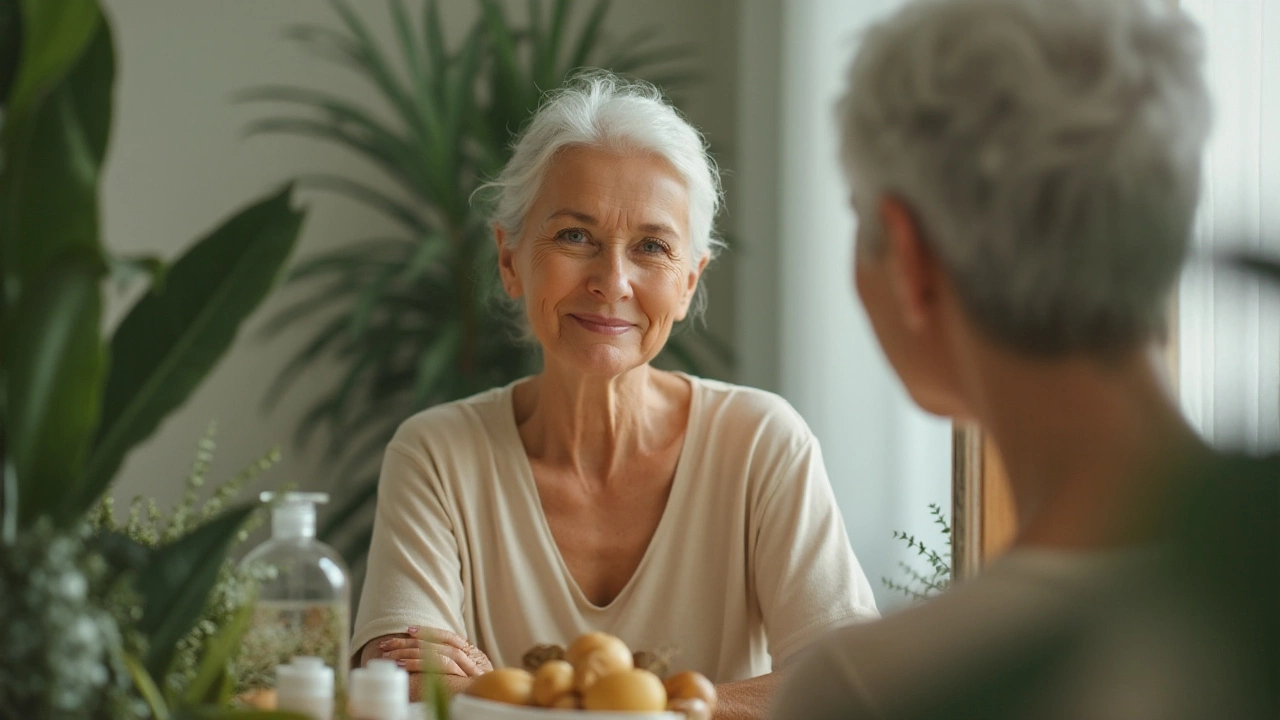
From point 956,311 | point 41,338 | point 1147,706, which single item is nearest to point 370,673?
point 41,338

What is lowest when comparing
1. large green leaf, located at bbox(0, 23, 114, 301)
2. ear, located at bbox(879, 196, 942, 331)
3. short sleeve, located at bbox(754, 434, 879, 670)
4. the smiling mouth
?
short sleeve, located at bbox(754, 434, 879, 670)

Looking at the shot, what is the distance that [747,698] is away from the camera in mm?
1683

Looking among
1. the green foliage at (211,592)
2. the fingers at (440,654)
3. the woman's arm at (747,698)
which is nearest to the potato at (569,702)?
the green foliage at (211,592)

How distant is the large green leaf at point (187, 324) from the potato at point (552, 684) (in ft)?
1.23

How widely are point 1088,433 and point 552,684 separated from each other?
0.50 m

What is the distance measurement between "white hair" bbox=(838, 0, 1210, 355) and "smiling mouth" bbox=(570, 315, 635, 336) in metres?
1.24

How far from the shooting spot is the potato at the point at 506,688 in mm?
1068

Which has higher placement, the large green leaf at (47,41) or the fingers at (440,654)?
the large green leaf at (47,41)

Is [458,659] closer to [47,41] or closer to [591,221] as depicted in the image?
[591,221]

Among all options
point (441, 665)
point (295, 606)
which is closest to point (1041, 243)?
point (295, 606)

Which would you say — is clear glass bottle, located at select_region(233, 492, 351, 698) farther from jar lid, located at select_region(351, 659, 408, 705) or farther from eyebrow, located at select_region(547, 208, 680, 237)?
eyebrow, located at select_region(547, 208, 680, 237)

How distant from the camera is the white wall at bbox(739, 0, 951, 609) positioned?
3205mm

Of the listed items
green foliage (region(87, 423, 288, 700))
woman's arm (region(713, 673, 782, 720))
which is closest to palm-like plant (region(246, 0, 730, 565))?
woman's arm (region(713, 673, 782, 720))

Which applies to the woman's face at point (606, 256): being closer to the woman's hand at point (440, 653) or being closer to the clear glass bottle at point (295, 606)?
the woman's hand at point (440, 653)
